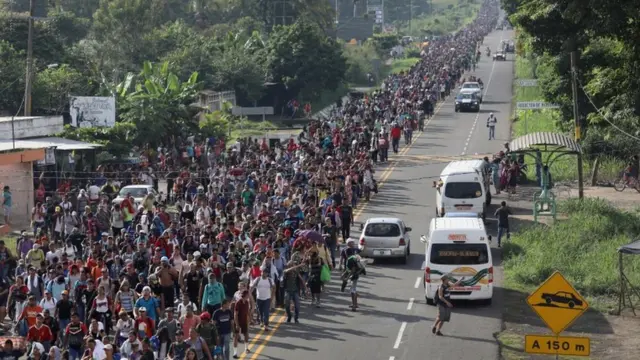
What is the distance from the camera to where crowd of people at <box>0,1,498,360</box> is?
22.0m

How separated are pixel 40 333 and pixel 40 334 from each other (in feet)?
0.07

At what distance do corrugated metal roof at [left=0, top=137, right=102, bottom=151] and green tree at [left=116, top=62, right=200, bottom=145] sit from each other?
6187mm

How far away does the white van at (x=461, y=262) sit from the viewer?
1110 inches

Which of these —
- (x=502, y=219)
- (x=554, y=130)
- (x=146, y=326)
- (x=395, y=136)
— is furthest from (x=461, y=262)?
(x=554, y=130)

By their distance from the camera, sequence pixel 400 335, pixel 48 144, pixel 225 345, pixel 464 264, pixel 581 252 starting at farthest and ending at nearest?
pixel 48 144 → pixel 581 252 → pixel 464 264 → pixel 400 335 → pixel 225 345

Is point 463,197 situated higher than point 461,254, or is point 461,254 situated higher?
point 463,197

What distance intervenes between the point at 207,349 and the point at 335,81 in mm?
61705

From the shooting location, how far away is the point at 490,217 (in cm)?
4056

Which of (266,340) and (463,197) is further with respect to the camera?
(463,197)

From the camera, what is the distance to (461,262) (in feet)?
92.8

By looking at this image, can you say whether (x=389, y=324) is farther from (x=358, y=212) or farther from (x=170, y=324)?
(x=358, y=212)

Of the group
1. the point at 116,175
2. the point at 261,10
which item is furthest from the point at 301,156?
the point at 261,10

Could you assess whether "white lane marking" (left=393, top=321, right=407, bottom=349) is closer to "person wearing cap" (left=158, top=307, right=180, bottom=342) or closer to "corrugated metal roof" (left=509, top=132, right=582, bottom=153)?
"person wearing cap" (left=158, top=307, right=180, bottom=342)

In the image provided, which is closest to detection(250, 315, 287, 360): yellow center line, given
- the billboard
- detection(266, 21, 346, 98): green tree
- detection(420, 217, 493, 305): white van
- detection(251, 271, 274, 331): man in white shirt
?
detection(251, 271, 274, 331): man in white shirt
